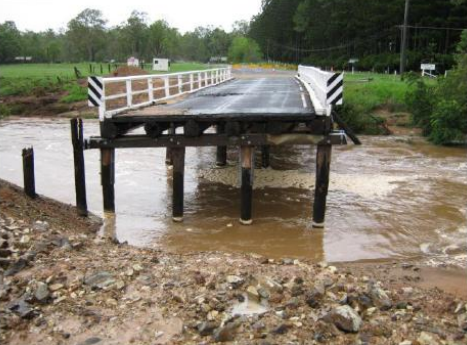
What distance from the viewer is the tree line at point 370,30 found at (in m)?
47.8

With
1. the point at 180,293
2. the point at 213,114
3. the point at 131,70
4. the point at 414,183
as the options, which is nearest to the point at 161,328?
the point at 180,293

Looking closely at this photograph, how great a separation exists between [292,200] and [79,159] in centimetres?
589

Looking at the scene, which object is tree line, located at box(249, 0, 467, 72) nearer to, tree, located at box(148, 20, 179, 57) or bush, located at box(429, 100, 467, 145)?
bush, located at box(429, 100, 467, 145)

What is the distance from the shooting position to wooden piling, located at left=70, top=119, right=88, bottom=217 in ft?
39.4

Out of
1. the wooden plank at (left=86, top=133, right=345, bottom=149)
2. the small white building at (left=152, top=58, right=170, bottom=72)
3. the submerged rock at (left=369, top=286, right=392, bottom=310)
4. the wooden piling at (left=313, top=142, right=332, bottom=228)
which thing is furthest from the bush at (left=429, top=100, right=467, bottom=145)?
the small white building at (left=152, top=58, right=170, bottom=72)

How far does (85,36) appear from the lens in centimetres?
10881

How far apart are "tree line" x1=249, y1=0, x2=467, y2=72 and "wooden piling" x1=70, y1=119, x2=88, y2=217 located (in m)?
31.8

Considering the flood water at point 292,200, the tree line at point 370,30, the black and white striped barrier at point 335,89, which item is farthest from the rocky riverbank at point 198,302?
the tree line at point 370,30

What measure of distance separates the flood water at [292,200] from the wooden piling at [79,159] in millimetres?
918

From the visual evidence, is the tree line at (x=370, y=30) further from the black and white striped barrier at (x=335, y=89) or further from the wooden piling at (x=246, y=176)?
→ the wooden piling at (x=246, y=176)

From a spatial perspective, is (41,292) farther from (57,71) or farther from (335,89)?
(57,71)

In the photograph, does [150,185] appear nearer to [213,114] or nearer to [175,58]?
[213,114]

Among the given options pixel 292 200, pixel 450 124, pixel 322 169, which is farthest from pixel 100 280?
pixel 450 124

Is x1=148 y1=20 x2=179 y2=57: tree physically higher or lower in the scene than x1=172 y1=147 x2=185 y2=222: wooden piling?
higher
